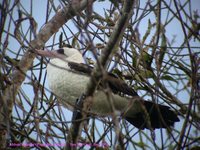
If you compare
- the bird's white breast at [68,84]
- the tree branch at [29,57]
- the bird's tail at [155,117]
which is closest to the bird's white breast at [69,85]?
the bird's white breast at [68,84]

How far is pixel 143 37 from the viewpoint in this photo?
2.94 meters

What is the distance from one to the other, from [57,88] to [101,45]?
1.92ft

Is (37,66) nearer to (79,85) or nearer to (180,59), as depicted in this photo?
(79,85)

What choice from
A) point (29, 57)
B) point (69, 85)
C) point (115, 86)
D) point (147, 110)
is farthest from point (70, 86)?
point (147, 110)

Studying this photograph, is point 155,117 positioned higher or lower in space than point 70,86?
lower

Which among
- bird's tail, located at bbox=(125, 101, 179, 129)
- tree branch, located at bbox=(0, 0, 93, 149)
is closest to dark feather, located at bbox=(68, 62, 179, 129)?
bird's tail, located at bbox=(125, 101, 179, 129)

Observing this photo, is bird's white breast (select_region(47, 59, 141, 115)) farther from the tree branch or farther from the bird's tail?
the tree branch

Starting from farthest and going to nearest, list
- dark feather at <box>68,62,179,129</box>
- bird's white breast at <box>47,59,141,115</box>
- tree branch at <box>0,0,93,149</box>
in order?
bird's white breast at <box>47,59,141,115</box> → dark feather at <box>68,62,179,129</box> → tree branch at <box>0,0,93,149</box>

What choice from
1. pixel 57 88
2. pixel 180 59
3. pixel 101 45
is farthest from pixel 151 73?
pixel 57 88

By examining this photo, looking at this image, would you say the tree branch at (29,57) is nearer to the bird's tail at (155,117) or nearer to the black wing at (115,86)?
the black wing at (115,86)

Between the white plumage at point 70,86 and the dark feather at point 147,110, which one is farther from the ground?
the white plumage at point 70,86

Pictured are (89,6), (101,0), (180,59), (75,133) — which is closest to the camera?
(89,6)

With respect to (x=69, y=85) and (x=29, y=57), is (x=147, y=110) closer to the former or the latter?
(x=69, y=85)

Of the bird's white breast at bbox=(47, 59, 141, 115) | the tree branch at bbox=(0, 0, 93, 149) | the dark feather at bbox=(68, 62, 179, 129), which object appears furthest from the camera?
the bird's white breast at bbox=(47, 59, 141, 115)
